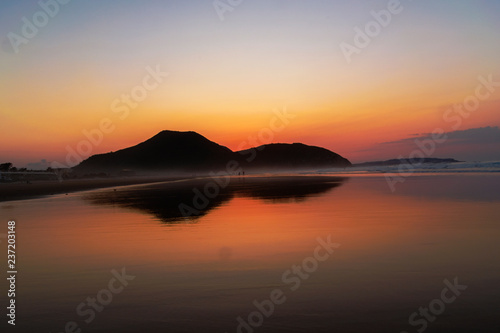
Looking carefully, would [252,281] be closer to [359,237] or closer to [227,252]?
[227,252]

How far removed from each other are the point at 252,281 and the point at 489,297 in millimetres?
3742

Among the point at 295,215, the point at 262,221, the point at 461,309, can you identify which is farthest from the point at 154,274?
the point at 295,215

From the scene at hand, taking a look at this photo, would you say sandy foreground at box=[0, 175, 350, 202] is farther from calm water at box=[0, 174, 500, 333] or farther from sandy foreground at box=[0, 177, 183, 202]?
calm water at box=[0, 174, 500, 333]

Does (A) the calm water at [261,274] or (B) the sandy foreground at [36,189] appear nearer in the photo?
(A) the calm water at [261,274]

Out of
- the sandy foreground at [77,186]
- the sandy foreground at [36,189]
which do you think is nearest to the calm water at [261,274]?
the sandy foreground at [36,189]

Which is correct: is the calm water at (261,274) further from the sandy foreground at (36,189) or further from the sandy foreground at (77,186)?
the sandy foreground at (77,186)

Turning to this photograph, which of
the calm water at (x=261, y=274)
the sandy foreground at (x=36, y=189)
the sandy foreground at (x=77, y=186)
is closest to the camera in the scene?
the calm water at (x=261, y=274)

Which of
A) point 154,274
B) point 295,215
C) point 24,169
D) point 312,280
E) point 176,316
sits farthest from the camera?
point 24,169

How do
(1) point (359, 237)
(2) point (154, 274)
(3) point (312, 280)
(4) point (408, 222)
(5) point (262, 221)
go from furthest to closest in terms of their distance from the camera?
1. (5) point (262, 221)
2. (4) point (408, 222)
3. (1) point (359, 237)
4. (2) point (154, 274)
5. (3) point (312, 280)

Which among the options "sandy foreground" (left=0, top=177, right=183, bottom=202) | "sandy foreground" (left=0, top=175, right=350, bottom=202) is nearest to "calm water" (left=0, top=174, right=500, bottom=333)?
"sandy foreground" (left=0, top=177, right=183, bottom=202)

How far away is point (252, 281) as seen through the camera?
7.41 m

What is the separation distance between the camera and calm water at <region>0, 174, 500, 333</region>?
5582mm

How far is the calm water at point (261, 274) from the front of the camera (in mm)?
5582

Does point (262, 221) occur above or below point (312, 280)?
above
